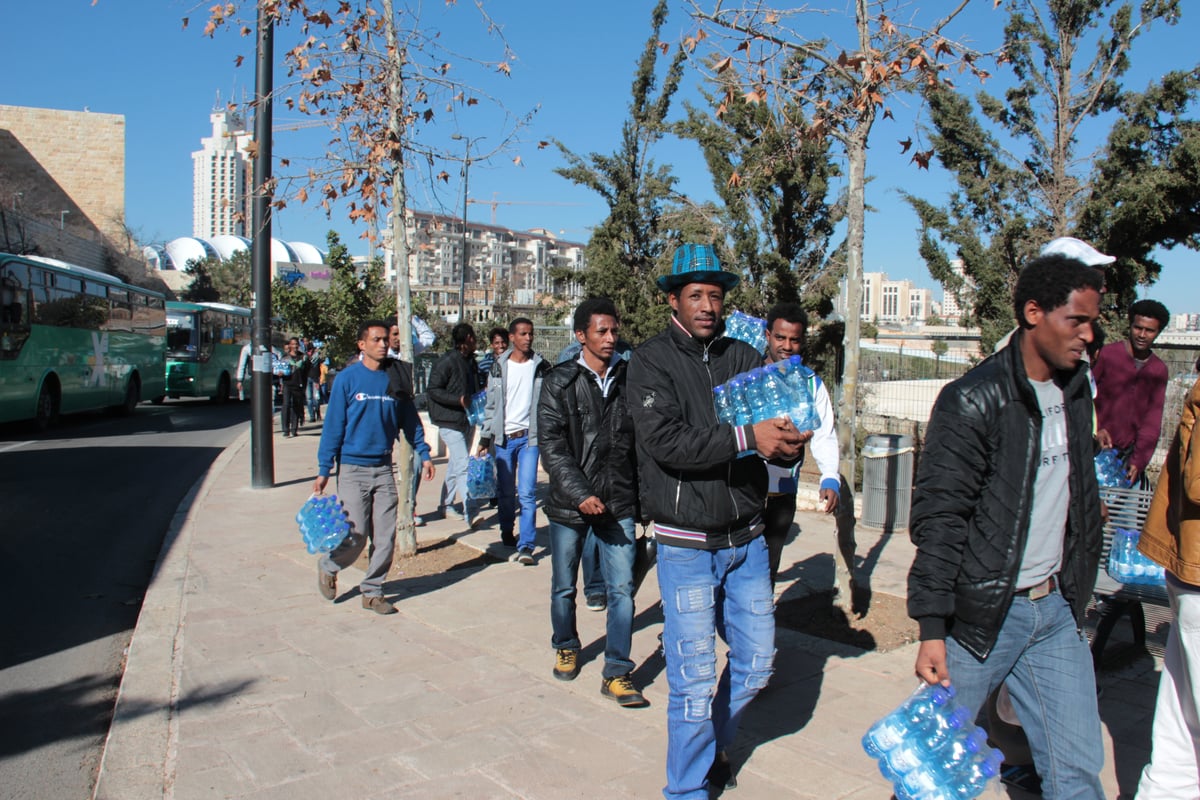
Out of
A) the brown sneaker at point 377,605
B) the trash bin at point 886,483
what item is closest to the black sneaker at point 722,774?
the brown sneaker at point 377,605

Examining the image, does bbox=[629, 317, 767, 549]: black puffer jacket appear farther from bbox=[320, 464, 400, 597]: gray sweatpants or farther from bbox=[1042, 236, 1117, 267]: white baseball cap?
bbox=[320, 464, 400, 597]: gray sweatpants

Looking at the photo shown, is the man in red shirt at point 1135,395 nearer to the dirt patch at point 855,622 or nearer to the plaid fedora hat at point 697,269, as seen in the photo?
the dirt patch at point 855,622

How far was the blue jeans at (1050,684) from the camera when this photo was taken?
106 inches

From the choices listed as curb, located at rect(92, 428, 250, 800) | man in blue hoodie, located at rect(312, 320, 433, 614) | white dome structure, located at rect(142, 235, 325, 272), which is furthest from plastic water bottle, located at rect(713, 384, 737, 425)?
white dome structure, located at rect(142, 235, 325, 272)

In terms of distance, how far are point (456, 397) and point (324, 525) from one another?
2.78 m

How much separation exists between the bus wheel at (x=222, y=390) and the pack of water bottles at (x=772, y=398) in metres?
30.3

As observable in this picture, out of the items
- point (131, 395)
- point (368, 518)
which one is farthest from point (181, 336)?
point (368, 518)

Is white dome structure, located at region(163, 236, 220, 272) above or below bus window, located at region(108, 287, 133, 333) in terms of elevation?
above

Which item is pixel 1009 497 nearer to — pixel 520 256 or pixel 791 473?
pixel 791 473

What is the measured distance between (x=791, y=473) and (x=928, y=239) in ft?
44.7

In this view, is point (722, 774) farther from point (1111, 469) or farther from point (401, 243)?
point (401, 243)

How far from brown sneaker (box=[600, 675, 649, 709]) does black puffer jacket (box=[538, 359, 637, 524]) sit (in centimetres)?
81

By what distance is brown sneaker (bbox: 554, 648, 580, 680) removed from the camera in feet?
16.1

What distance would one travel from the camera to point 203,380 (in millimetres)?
29969
